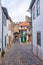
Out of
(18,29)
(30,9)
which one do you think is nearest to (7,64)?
(30,9)

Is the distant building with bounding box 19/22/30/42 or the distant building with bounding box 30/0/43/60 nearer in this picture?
the distant building with bounding box 30/0/43/60

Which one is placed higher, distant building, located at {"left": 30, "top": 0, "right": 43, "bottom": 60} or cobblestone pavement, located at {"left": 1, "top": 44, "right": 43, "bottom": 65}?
distant building, located at {"left": 30, "top": 0, "right": 43, "bottom": 60}

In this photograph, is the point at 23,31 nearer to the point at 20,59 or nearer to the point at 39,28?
the point at 20,59

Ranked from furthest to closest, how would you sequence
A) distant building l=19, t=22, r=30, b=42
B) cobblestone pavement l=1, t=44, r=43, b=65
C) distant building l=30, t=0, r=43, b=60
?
distant building l=19, t=22, r=30, b=42
distant building l=30, t=0, r=43, b=60
cobblestone pavement l=1, t=44, r=43, b=65

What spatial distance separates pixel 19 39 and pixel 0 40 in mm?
27498

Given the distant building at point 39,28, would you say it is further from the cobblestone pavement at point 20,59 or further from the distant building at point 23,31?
the distant building at point 23,31

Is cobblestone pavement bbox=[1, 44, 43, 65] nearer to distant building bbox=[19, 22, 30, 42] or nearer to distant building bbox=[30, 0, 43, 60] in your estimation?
distant building bbox=[30, 0, 43, 60]

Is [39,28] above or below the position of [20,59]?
above

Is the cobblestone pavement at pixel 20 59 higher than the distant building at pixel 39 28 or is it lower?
lower

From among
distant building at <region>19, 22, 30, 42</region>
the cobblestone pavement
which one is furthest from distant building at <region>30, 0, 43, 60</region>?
distant building at <region>19, 22, 30, 42</region>

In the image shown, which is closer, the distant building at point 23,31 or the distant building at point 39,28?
the distant building at point 39,28

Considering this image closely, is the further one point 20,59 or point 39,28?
point 20,59

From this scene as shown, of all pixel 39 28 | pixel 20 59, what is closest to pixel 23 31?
pixel 20 59

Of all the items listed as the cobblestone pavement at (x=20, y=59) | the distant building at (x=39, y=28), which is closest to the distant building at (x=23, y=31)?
the cobblestone pavement at (x=20, y=59)
